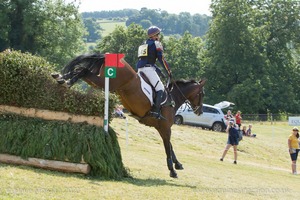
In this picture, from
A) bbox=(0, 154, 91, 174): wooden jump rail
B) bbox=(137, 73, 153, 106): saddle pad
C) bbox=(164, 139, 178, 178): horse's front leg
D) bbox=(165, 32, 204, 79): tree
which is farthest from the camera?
bbox=(165, 32, 204, 79): tree

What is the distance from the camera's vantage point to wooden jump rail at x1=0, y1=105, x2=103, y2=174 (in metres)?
9.52

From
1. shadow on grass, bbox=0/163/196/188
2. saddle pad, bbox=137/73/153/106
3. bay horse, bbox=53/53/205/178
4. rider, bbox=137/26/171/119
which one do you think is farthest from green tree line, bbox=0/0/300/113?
shadow on grass, bbox=0/163/196/188

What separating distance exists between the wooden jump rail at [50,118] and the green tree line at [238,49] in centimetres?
4553

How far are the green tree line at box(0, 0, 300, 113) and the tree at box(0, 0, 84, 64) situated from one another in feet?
A: 0.38

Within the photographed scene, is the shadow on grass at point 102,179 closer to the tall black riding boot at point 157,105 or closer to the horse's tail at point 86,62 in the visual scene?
the tall black riding boot at point 157,105

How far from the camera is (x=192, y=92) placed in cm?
1333

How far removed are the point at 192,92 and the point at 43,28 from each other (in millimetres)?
43235

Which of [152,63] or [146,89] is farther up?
[152,63]

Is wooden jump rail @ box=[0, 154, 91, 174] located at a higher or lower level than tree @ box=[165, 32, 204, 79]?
lower

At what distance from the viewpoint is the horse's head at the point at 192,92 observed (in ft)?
42.9

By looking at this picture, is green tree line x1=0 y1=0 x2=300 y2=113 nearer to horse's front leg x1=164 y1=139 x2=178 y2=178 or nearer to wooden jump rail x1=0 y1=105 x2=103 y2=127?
horse's front leg x1=164 y1=139 x2=178 y2=178

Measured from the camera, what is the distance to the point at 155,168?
13234 millimetres

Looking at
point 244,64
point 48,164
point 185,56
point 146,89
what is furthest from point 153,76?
point 185,56

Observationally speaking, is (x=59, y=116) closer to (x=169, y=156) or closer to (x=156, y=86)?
(x=156, y=86)
